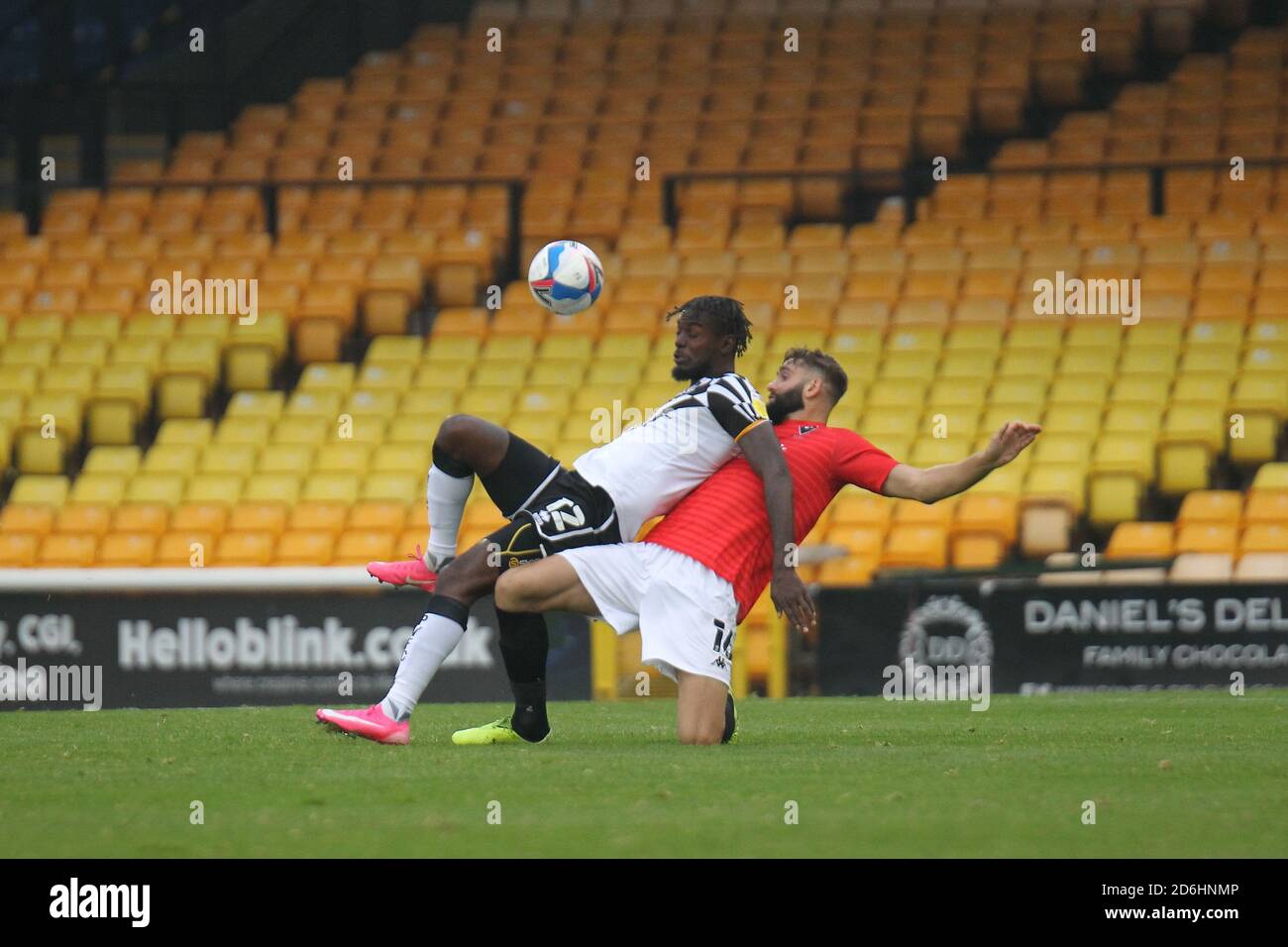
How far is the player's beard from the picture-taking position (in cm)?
791

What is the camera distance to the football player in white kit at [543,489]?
7258 millimetres

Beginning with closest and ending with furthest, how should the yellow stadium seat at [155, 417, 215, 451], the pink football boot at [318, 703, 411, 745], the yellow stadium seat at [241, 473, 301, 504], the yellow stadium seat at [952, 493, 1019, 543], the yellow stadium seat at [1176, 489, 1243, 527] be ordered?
1. the pink football boot at [318, 703, 411, 745]
2. the yellow stadium seat at [1176, 489, 1243, 527]
3. the yellow stadium seat at [952, 493, 1019, 543]
4. the yellow stadium seat at [241, 473, 301, 504]
5. the yellow stadium seat at [155, 417, 215, 451]

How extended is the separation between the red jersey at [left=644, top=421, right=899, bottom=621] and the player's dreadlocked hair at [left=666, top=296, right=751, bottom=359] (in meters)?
0.49

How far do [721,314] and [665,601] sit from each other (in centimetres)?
110

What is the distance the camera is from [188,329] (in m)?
18.8

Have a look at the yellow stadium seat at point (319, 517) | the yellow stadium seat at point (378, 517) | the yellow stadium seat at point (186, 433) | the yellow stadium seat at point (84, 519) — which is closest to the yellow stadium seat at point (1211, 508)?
the yellow stadium seat at point (378, 517)

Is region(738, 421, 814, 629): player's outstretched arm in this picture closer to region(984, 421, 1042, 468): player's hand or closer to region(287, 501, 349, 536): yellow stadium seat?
region(984, 421, 1042, 468): player's hand

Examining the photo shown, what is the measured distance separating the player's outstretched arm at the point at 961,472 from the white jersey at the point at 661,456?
58 centimetres

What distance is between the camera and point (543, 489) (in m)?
7.41

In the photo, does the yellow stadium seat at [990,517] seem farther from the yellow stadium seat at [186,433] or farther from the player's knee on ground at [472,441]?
the player's knee on ground at [472,441]

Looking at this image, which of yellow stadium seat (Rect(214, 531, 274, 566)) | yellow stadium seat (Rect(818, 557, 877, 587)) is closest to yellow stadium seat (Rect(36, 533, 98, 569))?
yellow stadium seat (Rect(214, 531, 274, 566))

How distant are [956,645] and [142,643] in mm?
5139

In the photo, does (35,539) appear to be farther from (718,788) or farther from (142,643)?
(718,788)

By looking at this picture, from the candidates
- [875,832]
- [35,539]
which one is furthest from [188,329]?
[875,832]
